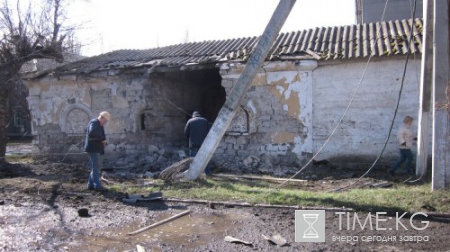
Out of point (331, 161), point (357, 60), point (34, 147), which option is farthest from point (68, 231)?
point (34, 147)

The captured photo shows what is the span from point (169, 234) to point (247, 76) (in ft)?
12.3

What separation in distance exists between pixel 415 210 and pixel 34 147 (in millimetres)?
12583

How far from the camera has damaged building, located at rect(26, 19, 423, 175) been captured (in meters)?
9.56

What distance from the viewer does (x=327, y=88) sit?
993 centimetres

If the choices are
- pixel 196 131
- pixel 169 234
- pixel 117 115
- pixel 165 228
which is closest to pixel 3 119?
pixel 117 115

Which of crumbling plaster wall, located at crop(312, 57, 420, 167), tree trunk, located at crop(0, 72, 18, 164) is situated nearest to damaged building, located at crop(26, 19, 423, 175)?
crumbling plaster wall, located at crop(312, 57, 420, 167)

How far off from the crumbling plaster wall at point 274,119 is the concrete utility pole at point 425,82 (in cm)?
280

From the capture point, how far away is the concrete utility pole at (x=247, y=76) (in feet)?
24.5

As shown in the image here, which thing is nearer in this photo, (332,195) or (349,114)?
(332,195)

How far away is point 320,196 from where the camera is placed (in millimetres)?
6473

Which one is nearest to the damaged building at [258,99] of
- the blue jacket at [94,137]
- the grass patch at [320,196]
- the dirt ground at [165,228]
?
the grass patch at [320,196]

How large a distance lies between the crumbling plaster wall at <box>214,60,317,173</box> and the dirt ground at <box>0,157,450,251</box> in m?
4.39

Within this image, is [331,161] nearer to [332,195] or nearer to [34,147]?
[332,195]

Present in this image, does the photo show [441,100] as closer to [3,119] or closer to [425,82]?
[425,82]
